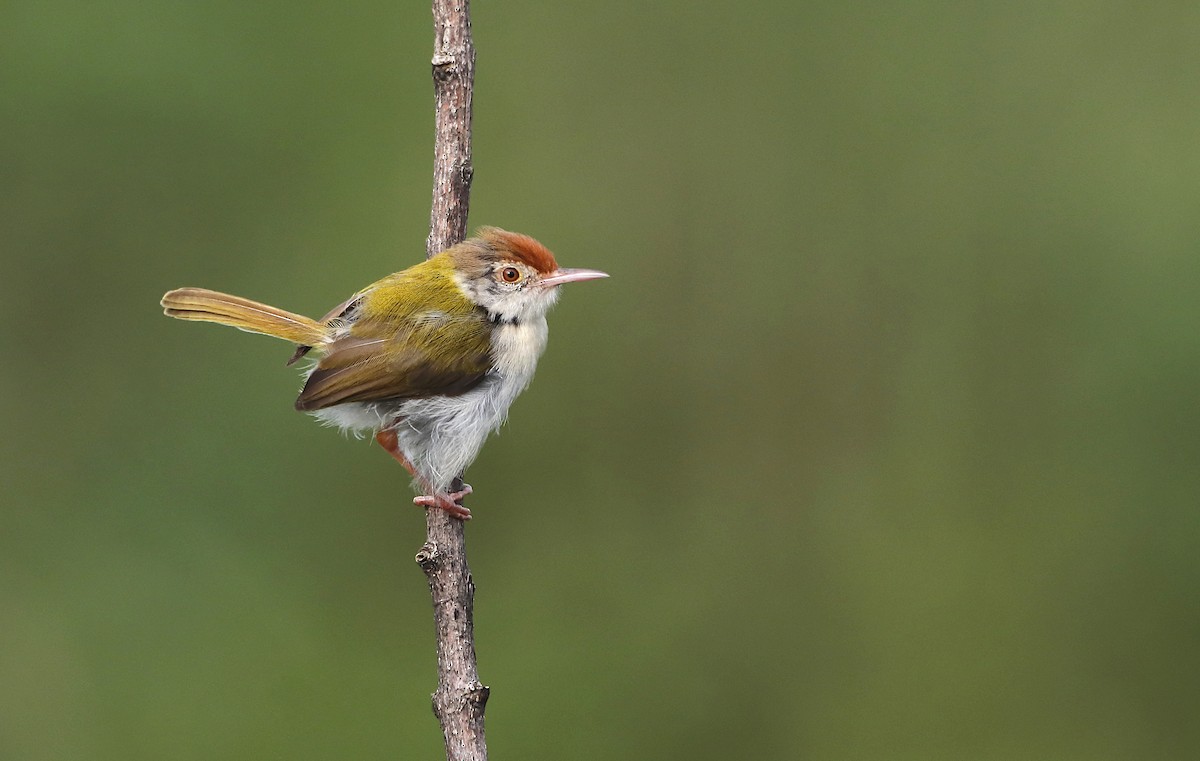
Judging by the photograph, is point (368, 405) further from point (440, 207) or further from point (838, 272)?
point (838, 272)

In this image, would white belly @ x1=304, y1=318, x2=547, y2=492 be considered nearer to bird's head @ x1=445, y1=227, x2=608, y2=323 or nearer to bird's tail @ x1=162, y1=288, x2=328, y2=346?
bird's head @ x1=445, y1=227, x2=608, y2=323

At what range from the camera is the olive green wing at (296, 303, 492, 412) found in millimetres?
3967

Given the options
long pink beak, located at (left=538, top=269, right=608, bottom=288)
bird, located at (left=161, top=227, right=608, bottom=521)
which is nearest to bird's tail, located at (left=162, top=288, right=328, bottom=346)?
bird, located at (left=161, top=227, right=608, bottom=521)

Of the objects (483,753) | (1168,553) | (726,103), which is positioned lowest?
(483,753)

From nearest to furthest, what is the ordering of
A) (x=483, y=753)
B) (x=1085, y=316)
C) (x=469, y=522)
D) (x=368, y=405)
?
(x=483, y=753), (x=368, y=405), (x=469, y=522), (x=1085, y=316)

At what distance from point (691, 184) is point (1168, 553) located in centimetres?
269

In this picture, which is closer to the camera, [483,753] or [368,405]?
[483,753]

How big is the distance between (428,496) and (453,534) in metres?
0.19

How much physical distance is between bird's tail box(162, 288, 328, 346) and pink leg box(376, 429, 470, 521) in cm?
40

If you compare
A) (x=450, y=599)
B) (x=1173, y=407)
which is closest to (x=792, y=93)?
(x=1173, y=407)

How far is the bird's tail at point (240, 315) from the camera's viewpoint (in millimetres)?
4051

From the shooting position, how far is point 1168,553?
19.2 ft

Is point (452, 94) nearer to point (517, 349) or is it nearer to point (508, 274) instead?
point (508, 274)

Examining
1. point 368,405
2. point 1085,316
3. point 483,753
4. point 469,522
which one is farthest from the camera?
point 1085,316
